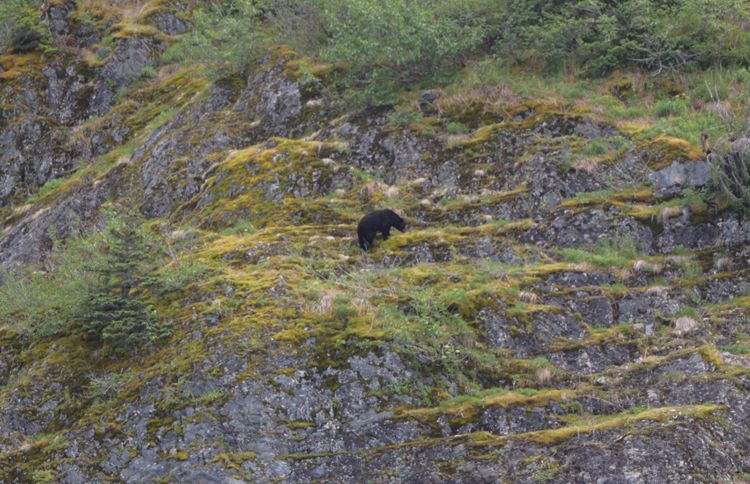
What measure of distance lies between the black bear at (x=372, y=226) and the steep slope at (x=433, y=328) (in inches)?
10.2

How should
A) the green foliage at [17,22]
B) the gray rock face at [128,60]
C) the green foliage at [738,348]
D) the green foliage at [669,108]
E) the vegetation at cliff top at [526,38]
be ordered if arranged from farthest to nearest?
1. the green foliage at [17,22]
2. the gray rock face at [128,60]
3. the vegetation at cliff top at [526,38]
4. the green foliage at [669,108]
5. the green foliage at [738,348]

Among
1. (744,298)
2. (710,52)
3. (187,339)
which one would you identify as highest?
(710,52)

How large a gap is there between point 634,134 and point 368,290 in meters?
7.22

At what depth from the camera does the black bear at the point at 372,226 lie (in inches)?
562

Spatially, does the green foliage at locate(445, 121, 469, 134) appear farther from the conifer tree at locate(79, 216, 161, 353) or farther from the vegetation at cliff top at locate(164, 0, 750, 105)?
the conifer tree at locate(79, 216, 161, 353)

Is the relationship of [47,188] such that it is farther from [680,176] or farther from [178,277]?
[680,176]

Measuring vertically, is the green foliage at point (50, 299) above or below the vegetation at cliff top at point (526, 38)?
below

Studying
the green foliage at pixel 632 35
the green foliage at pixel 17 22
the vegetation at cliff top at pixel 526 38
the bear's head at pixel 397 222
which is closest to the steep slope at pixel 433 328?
the bear's head at pixel 397 222

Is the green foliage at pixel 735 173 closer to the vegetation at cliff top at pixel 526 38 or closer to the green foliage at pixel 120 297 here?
the vegetation at cliff top at pixel 526 38

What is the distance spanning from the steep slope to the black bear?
0.26m

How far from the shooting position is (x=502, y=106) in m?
17.4

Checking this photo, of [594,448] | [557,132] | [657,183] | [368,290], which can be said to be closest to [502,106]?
[557,132]

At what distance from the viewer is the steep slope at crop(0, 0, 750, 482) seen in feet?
30.6

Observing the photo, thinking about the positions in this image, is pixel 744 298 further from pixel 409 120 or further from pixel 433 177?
pixel 409 120
